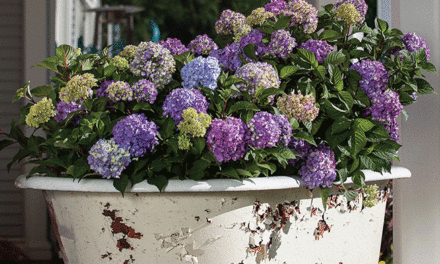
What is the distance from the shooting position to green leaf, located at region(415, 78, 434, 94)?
1151 millimetres

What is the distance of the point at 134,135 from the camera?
2.83 feet

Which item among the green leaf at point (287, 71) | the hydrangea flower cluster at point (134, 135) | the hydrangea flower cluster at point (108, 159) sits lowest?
the hydrangea flower cluster at point (108, 159)

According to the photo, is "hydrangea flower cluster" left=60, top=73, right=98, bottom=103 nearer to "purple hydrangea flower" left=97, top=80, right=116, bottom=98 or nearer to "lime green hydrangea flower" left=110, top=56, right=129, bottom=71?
"purple hydrangea flower" left=97, top=80, right=116, bottom=98

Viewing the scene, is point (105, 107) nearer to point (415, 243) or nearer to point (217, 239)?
point (217, 239)

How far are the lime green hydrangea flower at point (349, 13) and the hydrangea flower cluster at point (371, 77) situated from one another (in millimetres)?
151

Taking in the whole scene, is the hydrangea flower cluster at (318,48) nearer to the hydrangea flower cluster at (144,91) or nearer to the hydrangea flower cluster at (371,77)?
the hydrangea flower cluster at (371,77)

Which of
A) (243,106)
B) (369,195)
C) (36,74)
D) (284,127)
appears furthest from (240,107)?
Result: (36,74)

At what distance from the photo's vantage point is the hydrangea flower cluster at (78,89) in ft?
3.11

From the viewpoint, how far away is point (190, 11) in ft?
31.4

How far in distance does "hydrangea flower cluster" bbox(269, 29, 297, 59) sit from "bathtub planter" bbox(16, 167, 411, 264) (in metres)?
0.34

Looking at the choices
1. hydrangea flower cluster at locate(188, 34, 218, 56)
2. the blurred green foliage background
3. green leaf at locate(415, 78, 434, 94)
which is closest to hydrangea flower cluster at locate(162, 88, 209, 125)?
hydrangea flower cluster at locate(188, 34, 218, 56)

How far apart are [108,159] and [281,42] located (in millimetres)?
523

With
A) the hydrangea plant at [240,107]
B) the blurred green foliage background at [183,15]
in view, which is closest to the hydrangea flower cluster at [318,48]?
the hydrangea plant at [240,107]

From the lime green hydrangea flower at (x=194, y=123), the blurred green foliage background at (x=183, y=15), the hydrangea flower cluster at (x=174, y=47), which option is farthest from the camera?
the blurred green foliage background at (x=183, y=15)
